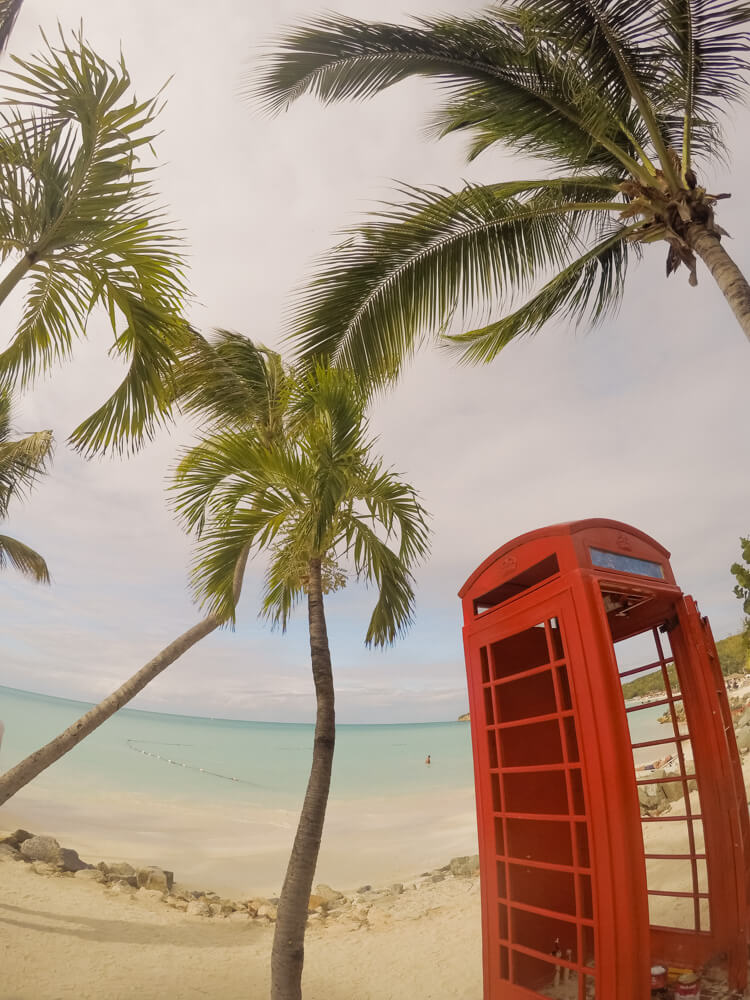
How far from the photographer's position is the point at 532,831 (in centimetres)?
374

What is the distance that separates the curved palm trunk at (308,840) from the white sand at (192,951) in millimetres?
2034

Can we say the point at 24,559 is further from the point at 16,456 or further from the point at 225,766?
the point at 225,766

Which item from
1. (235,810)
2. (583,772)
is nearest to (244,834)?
(235,810)

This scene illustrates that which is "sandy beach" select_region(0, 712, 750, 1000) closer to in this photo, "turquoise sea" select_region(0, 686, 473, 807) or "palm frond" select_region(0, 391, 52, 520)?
"palm frond" select_region(0, 391, 52, 520)

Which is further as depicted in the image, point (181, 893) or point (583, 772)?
point (181, 893)

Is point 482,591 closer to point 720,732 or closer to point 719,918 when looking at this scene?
point 720,732

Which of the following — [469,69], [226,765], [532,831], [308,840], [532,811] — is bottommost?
[226,765]

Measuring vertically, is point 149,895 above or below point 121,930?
below

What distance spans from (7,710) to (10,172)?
85.1m

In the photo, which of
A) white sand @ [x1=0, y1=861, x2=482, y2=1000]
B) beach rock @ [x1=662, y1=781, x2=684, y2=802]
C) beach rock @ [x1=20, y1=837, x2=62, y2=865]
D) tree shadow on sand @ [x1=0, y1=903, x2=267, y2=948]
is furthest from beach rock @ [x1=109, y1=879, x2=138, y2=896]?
beach rock @ [x1=662, y1=781, x2=684, y2=802]

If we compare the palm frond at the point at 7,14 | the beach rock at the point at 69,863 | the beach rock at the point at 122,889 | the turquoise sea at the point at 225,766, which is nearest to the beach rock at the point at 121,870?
the beach rock at the point at 122,889

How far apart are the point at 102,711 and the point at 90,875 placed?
4.92 m

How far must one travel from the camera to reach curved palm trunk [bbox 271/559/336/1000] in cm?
454

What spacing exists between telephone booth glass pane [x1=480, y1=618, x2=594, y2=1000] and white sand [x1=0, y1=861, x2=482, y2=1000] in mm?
2560
